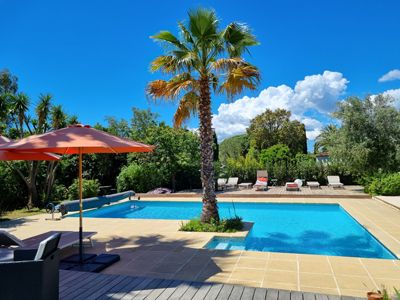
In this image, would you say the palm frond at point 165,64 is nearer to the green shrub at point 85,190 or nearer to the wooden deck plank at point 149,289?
the wooden deck plank at point 149,289

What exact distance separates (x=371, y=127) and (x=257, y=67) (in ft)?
33.1

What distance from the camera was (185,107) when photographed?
9.00 meters

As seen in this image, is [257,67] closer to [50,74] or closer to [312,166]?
[312,166]

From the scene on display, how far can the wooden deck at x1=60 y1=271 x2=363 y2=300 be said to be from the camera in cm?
377

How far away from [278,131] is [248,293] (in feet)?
104

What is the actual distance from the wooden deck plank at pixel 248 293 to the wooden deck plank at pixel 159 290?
1.07 metres

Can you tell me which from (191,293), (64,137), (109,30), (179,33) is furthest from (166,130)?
(191,293)

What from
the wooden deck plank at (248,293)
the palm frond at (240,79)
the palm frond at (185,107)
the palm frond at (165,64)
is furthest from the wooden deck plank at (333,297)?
the palm frond at (165,64)

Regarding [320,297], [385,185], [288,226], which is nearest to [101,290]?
[320,297]

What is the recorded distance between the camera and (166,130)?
19.6m

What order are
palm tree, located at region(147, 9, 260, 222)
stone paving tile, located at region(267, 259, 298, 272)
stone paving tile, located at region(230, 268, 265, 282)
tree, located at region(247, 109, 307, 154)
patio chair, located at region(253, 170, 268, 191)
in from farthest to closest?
tree, located at region(247, 109, 307, 154), patio chair, located at region(253, 170, 268, 191), palm tree, located at region(147, 9, 260, 222), stone paving tile, located at region(267, 259, 298, 272), stone paving tile, located at region(230, 268, 265, 282)

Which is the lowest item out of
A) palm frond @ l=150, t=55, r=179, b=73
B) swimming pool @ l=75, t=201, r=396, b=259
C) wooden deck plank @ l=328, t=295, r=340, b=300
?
swimming pool @ l=75, t=201, r=396, b=259

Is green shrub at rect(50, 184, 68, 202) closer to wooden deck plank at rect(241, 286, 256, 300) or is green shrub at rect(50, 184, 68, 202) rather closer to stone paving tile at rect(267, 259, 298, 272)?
stone paving tile at rect(267, 259, 298, 272)

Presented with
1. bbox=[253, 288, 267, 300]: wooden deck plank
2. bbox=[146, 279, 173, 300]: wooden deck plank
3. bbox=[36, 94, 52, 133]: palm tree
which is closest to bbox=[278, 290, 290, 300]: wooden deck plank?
bbox=[253, 288, 267, 300]: wooden deck plank
